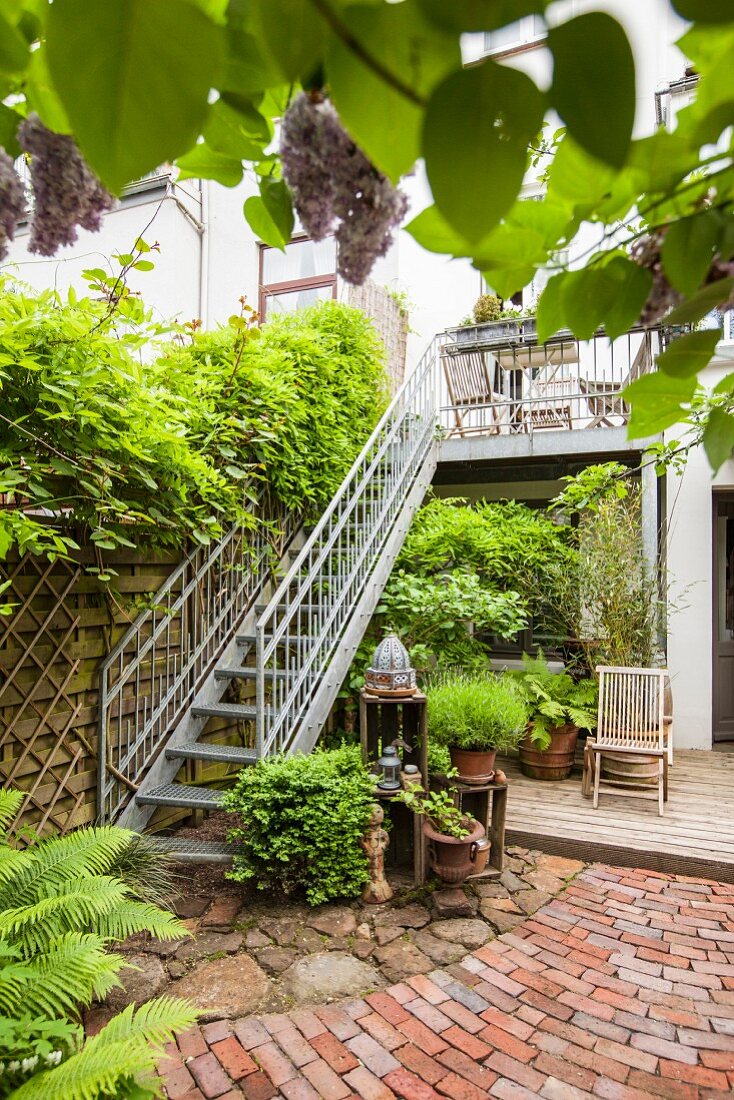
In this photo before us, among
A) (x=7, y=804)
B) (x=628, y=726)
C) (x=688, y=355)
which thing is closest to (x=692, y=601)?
(x=628, y=726)

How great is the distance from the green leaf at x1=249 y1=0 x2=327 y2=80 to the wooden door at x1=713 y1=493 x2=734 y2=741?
22.7 ft

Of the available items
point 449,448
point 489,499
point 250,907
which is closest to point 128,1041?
point 250,907

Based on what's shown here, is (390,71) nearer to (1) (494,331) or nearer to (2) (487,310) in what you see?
(1) (494,331)

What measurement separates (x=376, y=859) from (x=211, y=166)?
11.6 feet

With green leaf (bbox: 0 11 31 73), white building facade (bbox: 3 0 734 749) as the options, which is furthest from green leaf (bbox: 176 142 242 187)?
white building facade (bbox: 3 0 734 749)

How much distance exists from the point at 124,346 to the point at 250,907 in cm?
291

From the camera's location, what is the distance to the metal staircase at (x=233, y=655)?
3898 millimetres

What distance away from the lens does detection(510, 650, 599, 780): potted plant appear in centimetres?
523

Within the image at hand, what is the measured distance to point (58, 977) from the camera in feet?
7.14

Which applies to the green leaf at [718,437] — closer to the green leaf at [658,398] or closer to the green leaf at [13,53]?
the green leaf at [658,398]

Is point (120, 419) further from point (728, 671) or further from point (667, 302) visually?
point (728, 671)

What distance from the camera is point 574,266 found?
0.62 metres

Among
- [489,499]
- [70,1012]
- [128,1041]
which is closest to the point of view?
[128,1041]

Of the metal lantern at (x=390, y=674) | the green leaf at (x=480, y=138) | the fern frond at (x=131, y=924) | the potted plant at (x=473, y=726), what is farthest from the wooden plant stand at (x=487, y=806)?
the green leaf at (x=480, y=138)
